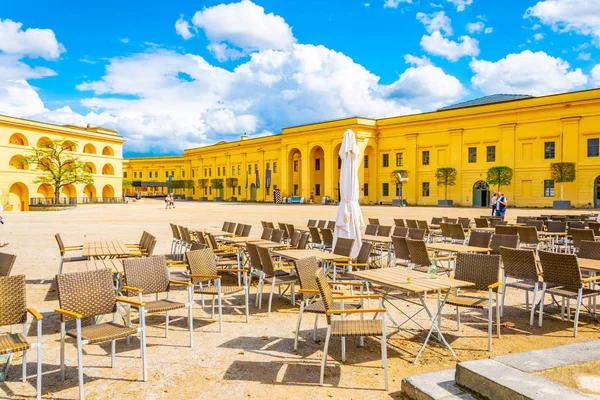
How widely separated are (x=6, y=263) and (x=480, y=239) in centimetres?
792

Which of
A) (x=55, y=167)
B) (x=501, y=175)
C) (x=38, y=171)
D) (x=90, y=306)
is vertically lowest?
(x=90, y=306)

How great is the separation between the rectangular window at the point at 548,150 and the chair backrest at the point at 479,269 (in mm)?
39617

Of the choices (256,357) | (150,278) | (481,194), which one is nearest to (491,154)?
(481,194)

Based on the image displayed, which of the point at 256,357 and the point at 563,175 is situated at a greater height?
the point at 563,175

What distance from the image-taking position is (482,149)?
43.8 m

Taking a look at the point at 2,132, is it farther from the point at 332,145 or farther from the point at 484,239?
the point at 484,239

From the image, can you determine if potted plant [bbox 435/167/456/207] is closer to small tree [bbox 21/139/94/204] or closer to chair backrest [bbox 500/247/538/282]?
small tree [bbox 21/139/94/204]

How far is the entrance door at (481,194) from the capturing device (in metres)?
43.2

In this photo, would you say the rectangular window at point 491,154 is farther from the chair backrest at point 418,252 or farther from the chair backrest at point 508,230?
the chair backrest at point 418,252

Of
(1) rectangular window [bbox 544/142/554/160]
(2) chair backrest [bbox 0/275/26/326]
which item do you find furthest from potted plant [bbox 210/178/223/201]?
(2) chair backrest [bbox 0/275/26/326]

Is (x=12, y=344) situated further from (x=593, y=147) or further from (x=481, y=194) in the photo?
(x=481, y=194)

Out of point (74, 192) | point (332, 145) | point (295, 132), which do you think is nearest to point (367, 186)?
point (332, 145)

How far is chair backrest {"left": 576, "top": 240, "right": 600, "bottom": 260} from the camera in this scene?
6.91m

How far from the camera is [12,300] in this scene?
12.7 ft
